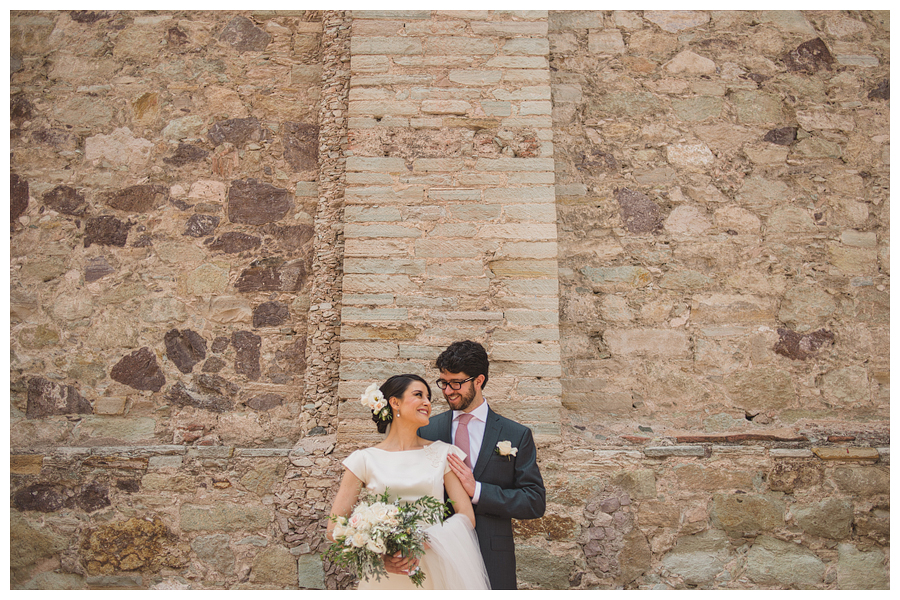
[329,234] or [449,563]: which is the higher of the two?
[329,234]

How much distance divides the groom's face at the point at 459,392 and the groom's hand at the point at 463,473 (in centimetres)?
25

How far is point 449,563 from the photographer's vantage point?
2.22 meters

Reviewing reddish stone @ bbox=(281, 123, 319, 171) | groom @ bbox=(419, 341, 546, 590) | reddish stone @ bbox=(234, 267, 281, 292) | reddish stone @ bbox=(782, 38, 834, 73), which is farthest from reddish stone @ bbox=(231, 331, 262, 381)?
reddish stone @ bbox=(782, 38, 834, 73)

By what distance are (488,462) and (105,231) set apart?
3019 millimetres

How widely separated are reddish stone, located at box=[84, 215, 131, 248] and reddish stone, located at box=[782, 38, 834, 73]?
445 cm

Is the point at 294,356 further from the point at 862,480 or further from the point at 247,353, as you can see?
the point at 862,480

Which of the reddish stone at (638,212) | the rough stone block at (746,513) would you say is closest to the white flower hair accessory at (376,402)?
the rough stone block at (746,513)

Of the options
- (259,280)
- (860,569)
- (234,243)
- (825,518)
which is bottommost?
(860,569)

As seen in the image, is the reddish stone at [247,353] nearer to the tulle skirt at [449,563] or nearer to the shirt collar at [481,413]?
the shirt collar at [481,413]

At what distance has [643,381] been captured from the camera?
3.76m

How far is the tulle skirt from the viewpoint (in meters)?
2.22

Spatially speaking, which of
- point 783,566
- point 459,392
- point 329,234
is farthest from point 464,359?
point 783,566

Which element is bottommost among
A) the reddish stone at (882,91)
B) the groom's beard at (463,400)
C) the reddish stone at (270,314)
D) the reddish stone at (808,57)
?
the groom's beard at (463,400)

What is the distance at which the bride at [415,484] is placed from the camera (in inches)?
87.8
